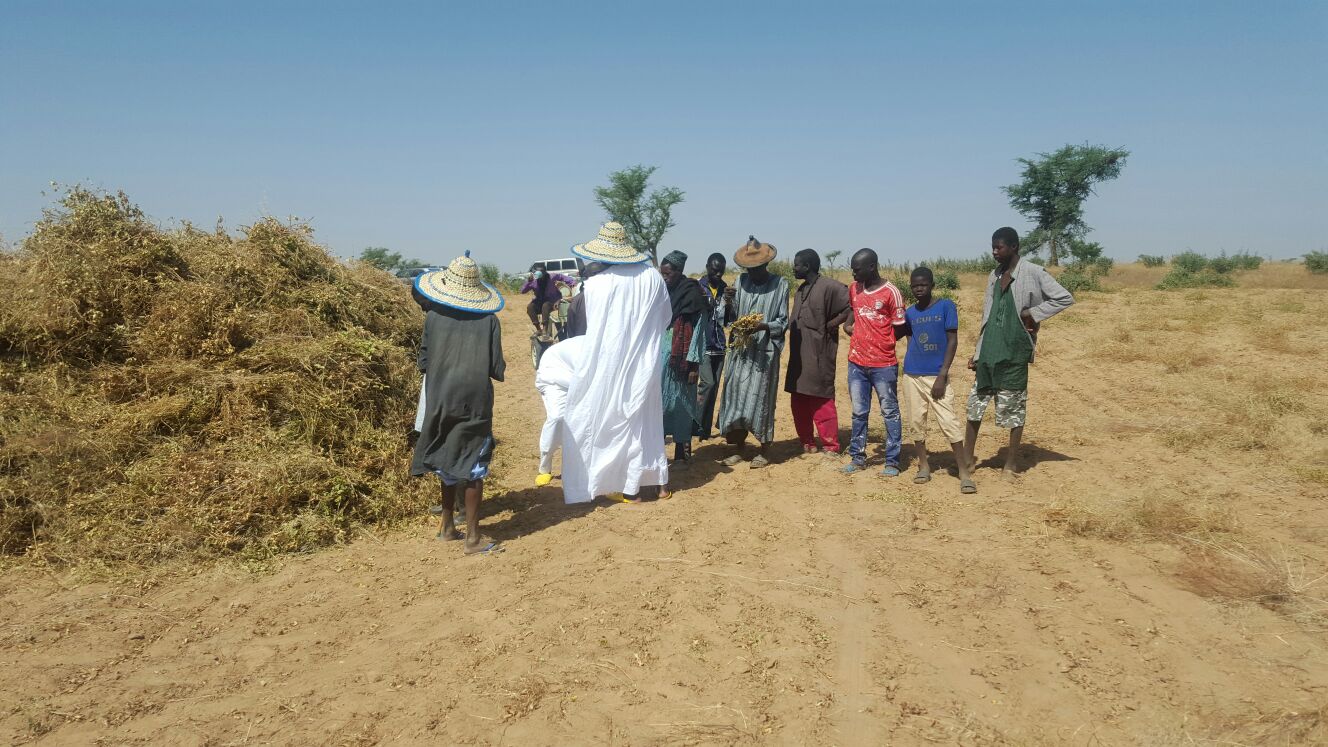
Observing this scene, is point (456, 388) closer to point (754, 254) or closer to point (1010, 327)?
point (754, 254)

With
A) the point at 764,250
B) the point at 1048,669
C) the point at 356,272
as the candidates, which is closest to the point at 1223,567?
the point at 1048,669

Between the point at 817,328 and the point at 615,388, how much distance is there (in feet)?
6.03

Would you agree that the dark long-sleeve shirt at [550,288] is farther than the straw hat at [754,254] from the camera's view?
Yes

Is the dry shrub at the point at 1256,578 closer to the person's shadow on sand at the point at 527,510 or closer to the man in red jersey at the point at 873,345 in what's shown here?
the man in red jersey at the point at 873,345

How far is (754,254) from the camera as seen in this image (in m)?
A: 6.56

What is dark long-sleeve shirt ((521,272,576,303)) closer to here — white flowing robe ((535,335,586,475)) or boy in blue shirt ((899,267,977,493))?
white flowing robe ((535,335,586,475))

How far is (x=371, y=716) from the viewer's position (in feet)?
10.3

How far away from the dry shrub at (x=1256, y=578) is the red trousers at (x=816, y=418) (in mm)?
2695

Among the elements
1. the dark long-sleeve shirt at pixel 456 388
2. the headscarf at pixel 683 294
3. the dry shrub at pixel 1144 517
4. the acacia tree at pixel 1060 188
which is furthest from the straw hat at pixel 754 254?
the acacia tree at pixel 1060 188

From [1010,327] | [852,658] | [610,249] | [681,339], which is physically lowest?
[852,658]

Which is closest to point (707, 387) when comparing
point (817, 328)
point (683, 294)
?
point (683, 294)

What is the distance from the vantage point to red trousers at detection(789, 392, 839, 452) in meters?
6.66

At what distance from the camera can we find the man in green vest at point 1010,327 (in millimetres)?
5621

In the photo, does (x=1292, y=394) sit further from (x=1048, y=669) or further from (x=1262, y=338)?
(x=1048, y=669)
